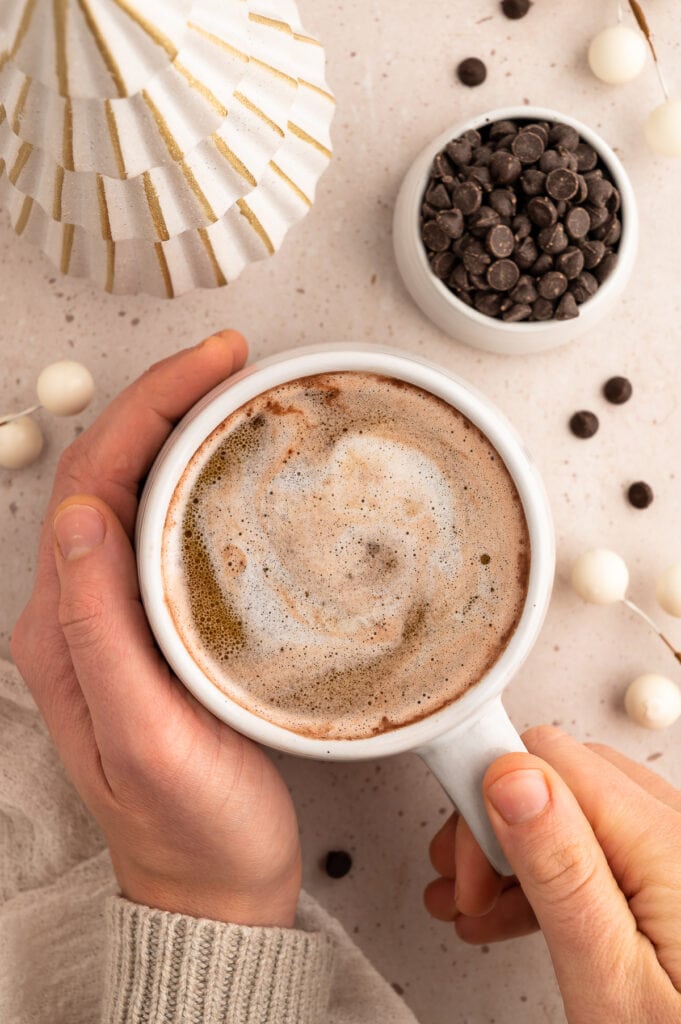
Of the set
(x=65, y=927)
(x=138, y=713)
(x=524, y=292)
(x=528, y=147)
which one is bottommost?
(x=65, y=927)

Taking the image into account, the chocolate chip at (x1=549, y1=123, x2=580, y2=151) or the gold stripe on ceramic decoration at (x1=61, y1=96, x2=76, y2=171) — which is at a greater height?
the chocolate chip at (x1=549, y1=123, x2=580, y2=151)

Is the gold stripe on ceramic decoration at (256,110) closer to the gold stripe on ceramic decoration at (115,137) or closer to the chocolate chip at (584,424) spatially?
the gold stripe on ceramic decoration at (115,137)

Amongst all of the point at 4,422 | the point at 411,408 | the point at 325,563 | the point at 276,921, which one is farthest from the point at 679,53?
the point at 276,921

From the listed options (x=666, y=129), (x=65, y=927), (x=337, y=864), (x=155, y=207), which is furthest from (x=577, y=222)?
(x=65, y=927)

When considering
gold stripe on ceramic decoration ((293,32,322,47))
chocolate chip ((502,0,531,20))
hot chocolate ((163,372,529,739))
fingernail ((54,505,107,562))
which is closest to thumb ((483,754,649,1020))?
hot chocolate ((163,372,529,739))

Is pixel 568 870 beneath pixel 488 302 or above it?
beneath

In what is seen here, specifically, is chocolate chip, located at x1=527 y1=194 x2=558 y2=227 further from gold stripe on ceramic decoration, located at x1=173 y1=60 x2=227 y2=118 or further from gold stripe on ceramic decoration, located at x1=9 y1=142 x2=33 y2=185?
gold stripe on ceramic decoration, located at x1=9 y1=142 x2=33 y2=185

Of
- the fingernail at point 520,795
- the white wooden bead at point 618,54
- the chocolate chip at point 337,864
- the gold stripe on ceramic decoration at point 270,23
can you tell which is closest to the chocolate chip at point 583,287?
the white wooden bead at point 618,54

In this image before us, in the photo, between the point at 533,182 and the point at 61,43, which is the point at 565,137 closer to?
the point at 533,182
